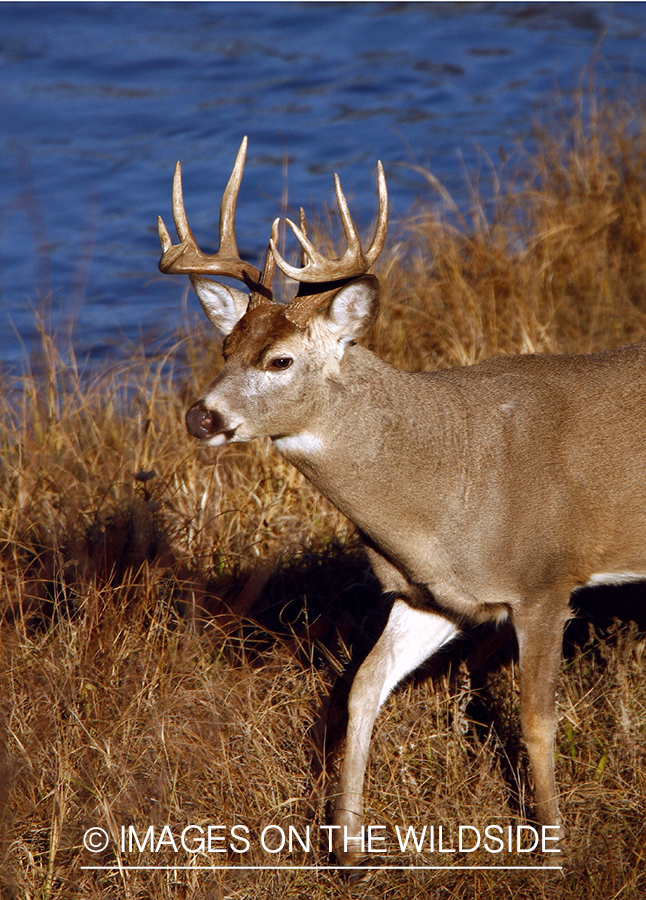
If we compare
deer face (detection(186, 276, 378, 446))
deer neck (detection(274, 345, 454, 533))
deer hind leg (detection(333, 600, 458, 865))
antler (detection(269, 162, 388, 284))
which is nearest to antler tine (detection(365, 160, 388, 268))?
antler (detection(269, 162, 388, 284))

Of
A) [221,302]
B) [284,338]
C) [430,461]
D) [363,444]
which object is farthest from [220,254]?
[430,461]

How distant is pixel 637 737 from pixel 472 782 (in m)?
0.64

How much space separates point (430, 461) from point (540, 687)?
0.87 metres

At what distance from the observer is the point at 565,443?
4121 millimetres

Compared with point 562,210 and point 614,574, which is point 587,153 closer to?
point 562,210

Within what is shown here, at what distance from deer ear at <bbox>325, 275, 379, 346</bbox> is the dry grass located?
1318mm

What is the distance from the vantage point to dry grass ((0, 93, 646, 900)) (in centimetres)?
382

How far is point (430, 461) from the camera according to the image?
4.08 metres

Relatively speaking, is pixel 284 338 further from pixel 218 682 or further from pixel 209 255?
pixel 218 682

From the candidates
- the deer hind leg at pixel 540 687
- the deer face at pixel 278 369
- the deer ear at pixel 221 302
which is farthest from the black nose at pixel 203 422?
the deer hind leg at pixel 540 687

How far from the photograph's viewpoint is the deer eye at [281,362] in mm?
3900

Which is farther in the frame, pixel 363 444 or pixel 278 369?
pixel 363 444

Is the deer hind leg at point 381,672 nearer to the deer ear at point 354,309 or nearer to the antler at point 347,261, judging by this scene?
the deer ear at point 354,309

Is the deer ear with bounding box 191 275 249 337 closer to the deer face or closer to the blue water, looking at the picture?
the deer face
